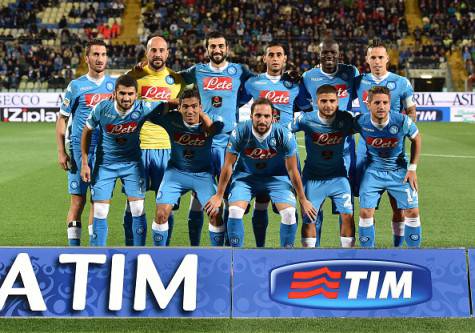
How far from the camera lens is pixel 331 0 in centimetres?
3481

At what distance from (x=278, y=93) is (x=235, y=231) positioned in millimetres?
1544

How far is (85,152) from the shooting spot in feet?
21.8

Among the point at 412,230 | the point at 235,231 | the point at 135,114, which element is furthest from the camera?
the point at 412,230

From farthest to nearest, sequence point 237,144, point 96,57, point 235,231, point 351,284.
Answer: point 96,57 < point 235,231 < point 237,144 < point 351,284

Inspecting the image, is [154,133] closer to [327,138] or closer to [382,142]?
[327,138]

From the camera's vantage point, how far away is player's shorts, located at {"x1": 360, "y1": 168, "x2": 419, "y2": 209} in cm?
663

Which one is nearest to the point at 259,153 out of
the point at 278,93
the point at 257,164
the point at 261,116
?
the point at 257,164

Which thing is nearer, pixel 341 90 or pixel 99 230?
pixel 99 230

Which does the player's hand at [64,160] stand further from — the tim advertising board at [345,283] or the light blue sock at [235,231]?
the tim advertising board at [345,283]

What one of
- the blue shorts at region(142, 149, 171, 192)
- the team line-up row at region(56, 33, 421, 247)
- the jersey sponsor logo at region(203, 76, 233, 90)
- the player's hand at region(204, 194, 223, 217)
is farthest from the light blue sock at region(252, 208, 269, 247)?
the jersey sponsor logo at region(203, 76, 233, 90)

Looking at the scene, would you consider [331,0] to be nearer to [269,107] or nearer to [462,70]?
[462,70]

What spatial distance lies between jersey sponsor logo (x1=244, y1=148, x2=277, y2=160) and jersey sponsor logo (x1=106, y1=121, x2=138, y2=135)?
103 cm

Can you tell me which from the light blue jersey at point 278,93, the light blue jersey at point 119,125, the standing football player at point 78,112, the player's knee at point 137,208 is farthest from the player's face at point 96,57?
the light blue jersey at point 278,93

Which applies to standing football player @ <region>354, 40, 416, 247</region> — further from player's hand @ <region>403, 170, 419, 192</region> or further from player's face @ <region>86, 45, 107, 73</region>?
player's face @ <region>86, 45, 107, 73</region>
